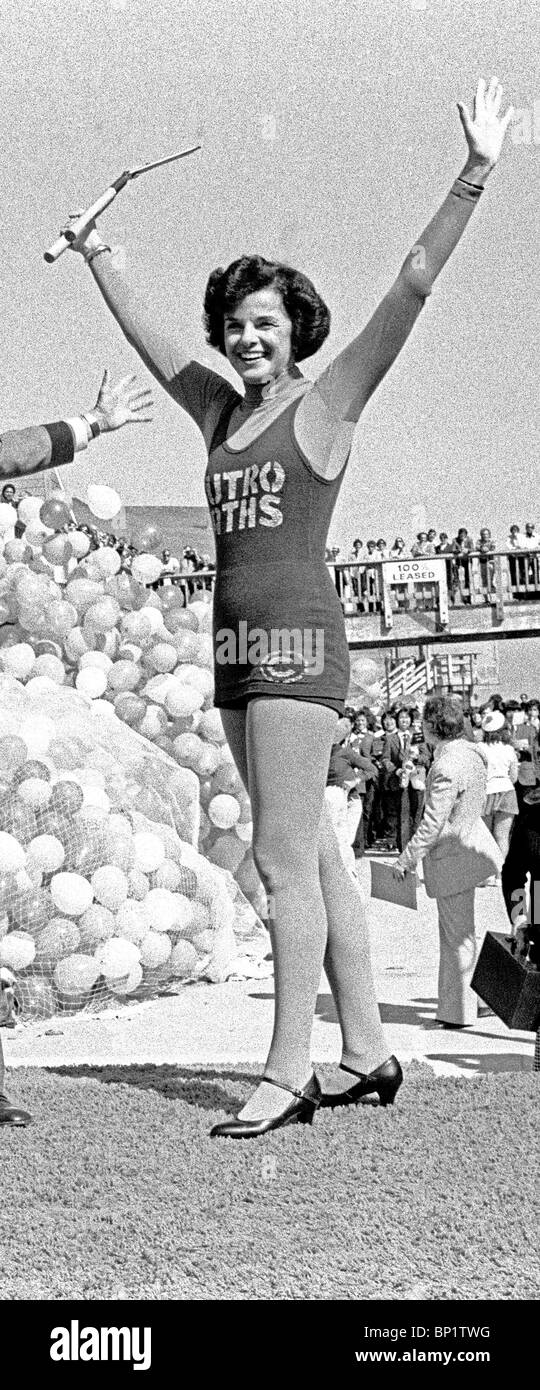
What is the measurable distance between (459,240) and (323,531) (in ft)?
1.89

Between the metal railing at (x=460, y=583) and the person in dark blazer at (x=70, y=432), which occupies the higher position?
the metal railing at (x=460, y=583)

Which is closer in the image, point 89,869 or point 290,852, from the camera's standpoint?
point 290,852

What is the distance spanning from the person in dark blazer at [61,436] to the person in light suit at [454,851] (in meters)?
2.44

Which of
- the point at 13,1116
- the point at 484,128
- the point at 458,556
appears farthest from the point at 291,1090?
the point at 458,556

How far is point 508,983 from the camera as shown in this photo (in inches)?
143

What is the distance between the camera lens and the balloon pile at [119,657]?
22.5 ft

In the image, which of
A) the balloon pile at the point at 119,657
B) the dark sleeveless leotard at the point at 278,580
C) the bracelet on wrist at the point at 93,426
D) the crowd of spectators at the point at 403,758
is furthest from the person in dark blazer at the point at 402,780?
the dark sleeveless leotard at the point at 278,580

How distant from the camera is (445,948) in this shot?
559cm

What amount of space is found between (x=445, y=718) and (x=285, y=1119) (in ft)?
10.3

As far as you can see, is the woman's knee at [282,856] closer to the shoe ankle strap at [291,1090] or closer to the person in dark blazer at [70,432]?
the shoe ankle strap at [291,1090]

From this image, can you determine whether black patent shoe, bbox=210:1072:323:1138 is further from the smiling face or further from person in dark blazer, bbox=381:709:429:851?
person in dark blazer, bbox=381:709:429:851

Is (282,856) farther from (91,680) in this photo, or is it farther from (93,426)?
(91,680)
